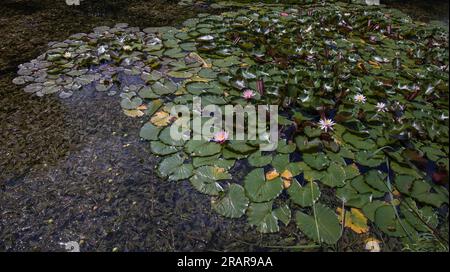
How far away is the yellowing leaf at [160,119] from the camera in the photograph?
2533 millimetres

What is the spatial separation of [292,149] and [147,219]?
3.53 feet

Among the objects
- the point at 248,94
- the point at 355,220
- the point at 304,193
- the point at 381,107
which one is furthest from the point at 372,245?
the point at 248,94

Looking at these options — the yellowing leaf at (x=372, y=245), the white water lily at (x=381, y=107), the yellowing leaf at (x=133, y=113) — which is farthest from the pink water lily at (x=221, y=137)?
the white water lily at (x=381, y=107)

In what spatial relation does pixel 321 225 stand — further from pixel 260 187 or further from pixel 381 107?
pixel 381 107

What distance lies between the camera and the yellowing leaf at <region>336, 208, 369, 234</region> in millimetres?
1864

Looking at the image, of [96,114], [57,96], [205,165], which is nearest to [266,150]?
[205,165]

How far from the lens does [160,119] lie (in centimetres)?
257

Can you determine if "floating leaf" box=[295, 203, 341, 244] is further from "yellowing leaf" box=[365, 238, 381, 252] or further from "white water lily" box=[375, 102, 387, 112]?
"white water lily" box=[375, 102, 387, 112]

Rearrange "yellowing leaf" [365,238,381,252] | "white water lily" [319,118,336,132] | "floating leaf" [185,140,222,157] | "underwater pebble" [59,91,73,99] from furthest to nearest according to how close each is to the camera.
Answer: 1. "underwater pebble" [59,91,73,99]
2. "white water lily" [319,118,336,132]
3. "floating leaf" [185,140,222,157]
4. "yellowing leaf" [365,238,381,252]

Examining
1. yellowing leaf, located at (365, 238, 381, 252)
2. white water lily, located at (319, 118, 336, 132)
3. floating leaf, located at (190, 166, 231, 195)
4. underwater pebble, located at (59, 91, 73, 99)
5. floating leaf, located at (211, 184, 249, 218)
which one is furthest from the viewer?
underwater pebble, located at (59, 91, 73, 99)

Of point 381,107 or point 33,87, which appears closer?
point 381,107

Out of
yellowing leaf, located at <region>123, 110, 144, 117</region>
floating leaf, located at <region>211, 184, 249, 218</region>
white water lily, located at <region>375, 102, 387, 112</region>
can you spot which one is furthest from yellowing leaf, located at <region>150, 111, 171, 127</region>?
white water lily, located at <region>375, 102, 387, 112</region>

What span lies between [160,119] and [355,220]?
5.14 ft
